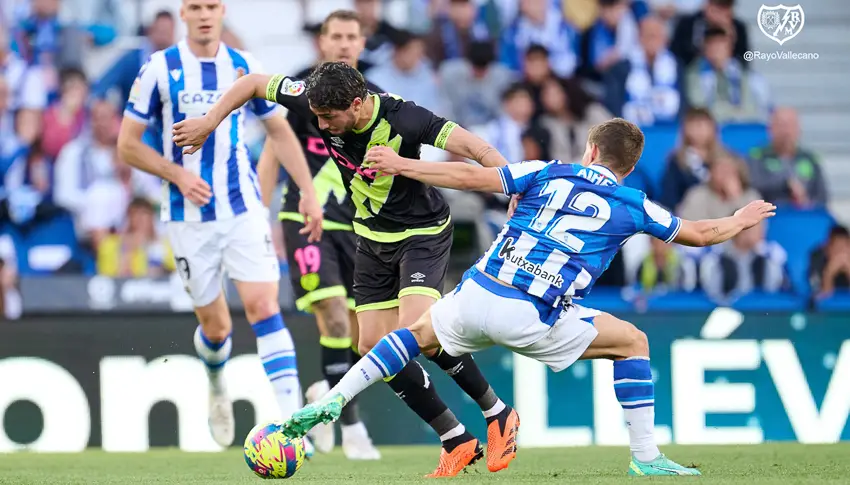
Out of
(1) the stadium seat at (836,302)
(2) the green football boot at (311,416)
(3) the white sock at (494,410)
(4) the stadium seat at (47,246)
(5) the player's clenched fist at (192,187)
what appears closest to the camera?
(2) the green football boot at (311,416)

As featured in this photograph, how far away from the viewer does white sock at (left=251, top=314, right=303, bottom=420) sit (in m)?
7.06

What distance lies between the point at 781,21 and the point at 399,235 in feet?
32.6

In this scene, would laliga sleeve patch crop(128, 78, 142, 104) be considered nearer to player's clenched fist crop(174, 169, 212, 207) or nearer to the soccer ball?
player's clenched fist crop(174, 169, 212, 207)

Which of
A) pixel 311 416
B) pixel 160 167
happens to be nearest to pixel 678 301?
pixel 160 167

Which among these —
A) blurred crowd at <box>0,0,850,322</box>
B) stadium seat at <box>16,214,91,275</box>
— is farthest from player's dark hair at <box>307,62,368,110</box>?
stadium seat at <box>16,214,91,275</box>

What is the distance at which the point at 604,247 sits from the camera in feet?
17.4

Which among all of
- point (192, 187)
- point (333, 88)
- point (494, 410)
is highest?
point (333, 88)

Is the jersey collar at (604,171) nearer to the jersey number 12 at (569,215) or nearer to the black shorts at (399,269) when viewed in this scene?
the jersey number 12 at (569,215)

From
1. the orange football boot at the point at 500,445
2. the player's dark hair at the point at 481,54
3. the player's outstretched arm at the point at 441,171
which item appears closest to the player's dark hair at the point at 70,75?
the player's dark hair at the point at 481,54

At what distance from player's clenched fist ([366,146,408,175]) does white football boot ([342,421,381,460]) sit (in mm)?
3005

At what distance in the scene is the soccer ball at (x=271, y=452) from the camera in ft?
17.2

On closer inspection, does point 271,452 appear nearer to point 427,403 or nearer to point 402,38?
point 427,403

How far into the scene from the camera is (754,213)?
17.3ft

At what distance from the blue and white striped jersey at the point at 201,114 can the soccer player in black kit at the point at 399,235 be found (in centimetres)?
95
